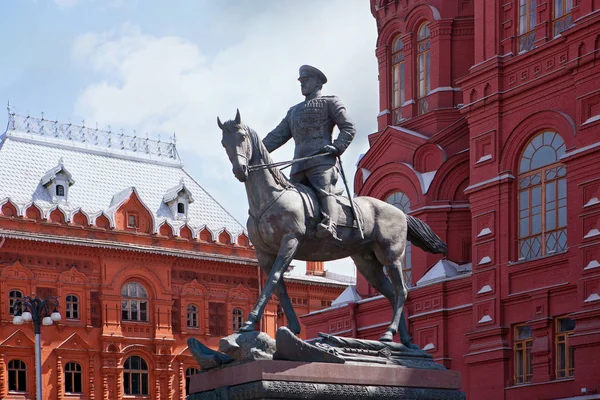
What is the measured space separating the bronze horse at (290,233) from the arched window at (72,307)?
3343 centimetres

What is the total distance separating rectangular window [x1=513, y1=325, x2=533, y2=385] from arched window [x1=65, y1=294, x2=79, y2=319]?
Answer: 21731 mm

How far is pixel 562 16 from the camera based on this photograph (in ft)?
99.3

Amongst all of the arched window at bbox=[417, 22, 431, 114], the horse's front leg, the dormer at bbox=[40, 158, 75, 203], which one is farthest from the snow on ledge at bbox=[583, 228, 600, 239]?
the dormer at bbox=[40, 158, 75, 203]

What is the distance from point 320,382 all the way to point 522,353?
59.4 feet

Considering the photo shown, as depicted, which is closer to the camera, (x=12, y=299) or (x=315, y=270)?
(x=12, y=299)

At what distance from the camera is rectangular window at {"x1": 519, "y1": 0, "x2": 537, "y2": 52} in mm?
31078

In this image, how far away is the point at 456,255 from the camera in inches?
1399

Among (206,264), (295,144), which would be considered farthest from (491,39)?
(206,264)

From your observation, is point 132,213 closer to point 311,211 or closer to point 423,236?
point 423,236

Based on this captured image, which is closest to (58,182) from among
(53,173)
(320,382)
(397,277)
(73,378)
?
(53,173)

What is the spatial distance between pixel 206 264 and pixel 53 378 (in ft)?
27.0

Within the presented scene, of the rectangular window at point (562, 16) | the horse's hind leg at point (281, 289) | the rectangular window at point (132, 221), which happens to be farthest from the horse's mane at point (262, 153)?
the rectangular window at point (132, 221)

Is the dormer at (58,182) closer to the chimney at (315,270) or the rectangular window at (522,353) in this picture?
the chimney at (315,270)

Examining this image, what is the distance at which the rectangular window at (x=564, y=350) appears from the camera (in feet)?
94.6
